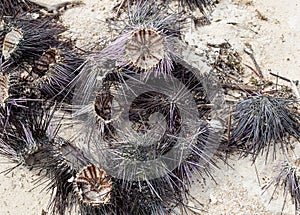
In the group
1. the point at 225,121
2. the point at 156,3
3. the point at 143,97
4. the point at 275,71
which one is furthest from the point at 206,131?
the point at 156,3

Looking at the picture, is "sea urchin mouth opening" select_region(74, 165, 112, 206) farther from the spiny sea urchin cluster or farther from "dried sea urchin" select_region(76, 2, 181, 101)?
"dried sea urchin" select_region(76, 2, 181, 101)

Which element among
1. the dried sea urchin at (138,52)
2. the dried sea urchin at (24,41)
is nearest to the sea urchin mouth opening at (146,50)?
the dried sea urchin at (138,52)

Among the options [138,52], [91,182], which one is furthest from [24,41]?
[91,182]

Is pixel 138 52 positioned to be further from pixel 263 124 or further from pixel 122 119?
pixel 263 124

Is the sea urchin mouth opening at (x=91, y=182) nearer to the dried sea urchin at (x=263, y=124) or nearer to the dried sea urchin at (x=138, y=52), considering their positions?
the dried sea urchin at (x=138, y=52)

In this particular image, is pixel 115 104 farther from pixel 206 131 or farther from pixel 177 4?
pixel 177 4

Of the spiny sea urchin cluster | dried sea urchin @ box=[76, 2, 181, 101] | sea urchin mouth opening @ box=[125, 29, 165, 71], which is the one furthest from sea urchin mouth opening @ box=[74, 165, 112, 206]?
sea urchin mouth opening @ box=[125, 29, 165, 71]
